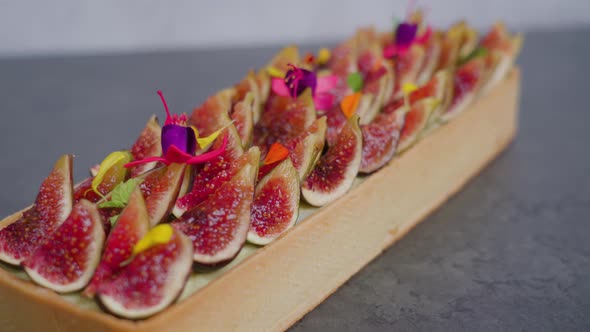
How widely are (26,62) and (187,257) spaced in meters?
3.83

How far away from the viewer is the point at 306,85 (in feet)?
9.78

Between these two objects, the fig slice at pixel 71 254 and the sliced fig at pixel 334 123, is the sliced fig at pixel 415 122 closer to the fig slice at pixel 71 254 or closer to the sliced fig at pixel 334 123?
the sliced fig at pixel 334 123

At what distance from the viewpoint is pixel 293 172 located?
2.32 m

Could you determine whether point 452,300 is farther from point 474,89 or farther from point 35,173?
point 35,173

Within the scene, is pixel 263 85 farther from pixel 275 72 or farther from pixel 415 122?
pixel 415 122

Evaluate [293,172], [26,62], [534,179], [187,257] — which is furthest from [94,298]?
[26,62]

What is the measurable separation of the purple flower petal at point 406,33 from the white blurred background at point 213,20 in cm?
276

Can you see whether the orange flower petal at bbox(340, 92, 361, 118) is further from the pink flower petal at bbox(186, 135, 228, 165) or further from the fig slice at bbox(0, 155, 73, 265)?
the fig slice at bbox(0, 155, 73, 265)

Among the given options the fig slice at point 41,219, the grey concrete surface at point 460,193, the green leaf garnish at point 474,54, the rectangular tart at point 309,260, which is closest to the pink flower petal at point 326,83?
the rectangular tart at point 309,260

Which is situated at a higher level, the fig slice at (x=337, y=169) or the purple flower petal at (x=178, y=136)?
the purple flower petal at (x=178, y=136)

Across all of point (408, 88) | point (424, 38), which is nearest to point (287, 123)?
point (408, 88)

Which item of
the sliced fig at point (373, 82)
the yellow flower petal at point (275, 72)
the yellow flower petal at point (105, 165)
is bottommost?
the sliced fig at point (373, 82)

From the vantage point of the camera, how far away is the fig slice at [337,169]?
2.46 m

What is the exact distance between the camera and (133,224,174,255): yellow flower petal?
1.95m
